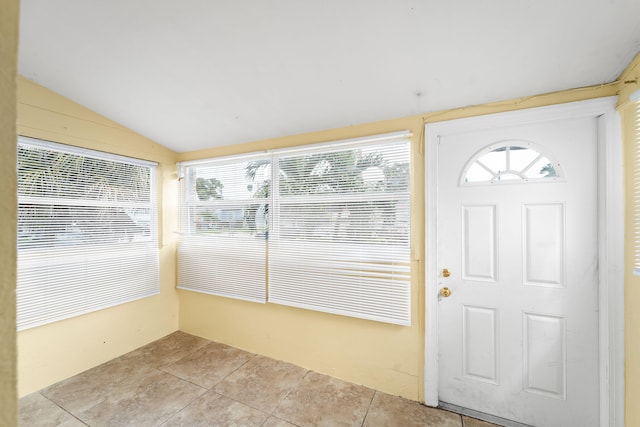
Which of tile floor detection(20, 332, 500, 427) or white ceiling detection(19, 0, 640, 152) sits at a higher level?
white ceiling detection(19, 0, 640, 152)

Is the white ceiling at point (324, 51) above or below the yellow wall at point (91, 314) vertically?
above

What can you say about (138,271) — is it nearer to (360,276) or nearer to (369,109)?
(360,276)

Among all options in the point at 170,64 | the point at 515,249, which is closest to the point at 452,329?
the point at 515,249

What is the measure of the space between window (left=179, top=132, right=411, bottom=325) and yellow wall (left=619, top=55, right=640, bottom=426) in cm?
121

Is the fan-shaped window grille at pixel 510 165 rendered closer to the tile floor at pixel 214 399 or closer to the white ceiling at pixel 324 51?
the white ceiling at pixel 324 51

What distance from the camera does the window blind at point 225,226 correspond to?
2.72 meters

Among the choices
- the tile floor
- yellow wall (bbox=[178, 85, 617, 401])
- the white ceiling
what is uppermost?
the white ceiling

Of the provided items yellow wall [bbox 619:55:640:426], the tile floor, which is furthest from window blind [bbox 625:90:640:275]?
the tile floor

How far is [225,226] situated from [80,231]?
1.25 m

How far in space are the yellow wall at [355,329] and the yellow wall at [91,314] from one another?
2.13 ft

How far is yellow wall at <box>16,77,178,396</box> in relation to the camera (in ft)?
7.04

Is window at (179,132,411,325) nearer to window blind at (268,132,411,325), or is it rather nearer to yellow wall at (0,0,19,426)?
window blind at (268,132,411,325)

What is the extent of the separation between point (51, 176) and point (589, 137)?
4019mm

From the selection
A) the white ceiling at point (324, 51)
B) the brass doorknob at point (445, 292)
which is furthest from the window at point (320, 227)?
the white ceiling at point (324, 51)
